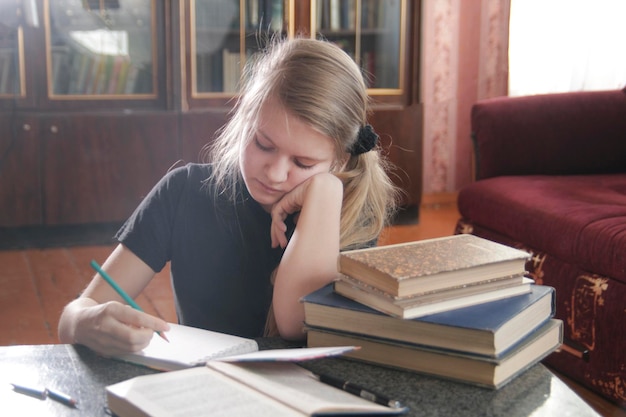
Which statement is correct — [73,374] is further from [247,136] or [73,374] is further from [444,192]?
[444,192]

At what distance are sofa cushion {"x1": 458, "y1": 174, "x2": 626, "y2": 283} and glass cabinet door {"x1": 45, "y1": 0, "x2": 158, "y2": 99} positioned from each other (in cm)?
165

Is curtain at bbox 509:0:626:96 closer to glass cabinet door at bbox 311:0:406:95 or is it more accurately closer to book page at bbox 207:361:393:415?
glass cabinet door at bbox 311:0:406:95

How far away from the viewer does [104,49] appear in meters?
→ 3.35

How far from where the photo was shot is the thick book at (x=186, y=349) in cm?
72

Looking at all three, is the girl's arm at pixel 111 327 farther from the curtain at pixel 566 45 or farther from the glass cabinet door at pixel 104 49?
the curtain at pixel 566 45

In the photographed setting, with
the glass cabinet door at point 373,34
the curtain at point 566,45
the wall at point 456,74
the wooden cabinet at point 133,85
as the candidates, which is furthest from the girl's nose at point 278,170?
the wall at point 456,74

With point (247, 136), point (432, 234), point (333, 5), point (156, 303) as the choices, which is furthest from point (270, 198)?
point (333, 5)

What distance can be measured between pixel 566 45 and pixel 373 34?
92 cm

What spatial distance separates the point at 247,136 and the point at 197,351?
390 mm

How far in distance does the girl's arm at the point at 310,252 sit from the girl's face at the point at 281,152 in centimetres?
5

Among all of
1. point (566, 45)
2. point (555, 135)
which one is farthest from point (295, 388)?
point (566, 45)

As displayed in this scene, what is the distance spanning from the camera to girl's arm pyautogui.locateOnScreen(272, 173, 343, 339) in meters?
0.89

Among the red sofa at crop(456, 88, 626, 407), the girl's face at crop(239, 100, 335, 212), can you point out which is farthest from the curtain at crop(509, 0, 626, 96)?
the girl's face at crop(239, 100, 335, 212)

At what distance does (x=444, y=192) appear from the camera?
421 centimetres
